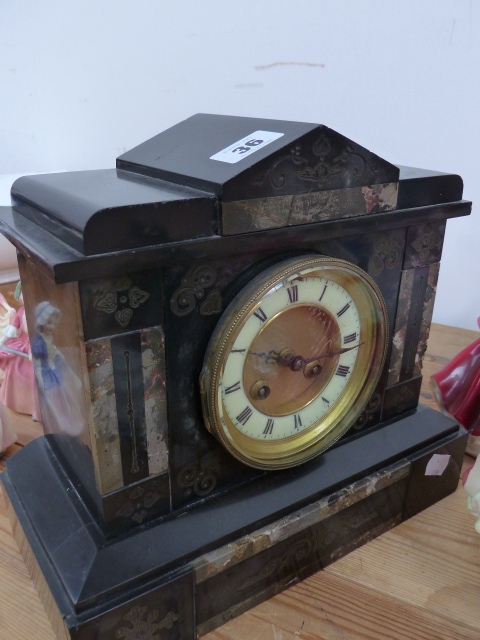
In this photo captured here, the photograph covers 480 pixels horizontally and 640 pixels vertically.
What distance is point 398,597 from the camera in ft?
2.50

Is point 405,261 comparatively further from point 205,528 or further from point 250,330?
point 205,528

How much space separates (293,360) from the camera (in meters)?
0.74

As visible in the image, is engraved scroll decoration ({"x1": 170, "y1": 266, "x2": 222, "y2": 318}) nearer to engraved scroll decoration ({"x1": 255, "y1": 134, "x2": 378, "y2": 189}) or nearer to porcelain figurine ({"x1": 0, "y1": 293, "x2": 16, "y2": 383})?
engraved scroll decoration ({"x1": 255, "y1": 134, "x2": 378, "y2": 189})

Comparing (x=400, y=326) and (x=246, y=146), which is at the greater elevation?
(x=246, y=146)

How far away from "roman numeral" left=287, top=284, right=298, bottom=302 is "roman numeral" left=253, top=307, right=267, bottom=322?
1.6 inches

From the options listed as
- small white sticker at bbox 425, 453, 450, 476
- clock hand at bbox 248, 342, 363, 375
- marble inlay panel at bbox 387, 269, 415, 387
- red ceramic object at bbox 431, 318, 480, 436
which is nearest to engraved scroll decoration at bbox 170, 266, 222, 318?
clock hand at bbox 248, 342, 363, 375

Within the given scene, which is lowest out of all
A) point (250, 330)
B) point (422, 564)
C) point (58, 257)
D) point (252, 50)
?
point (422, 564)

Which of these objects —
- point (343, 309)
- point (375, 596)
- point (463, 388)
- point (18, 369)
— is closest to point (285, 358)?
point (343, 309)

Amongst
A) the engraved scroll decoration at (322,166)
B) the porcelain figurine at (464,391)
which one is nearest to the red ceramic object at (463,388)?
the porcelain figurine at (464,391)

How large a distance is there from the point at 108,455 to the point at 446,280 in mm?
1042

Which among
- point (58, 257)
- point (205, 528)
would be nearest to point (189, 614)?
point (205, 528)

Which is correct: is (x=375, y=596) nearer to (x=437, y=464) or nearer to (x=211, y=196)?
(x=437, y=464)

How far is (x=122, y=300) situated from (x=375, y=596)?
19.8 inches

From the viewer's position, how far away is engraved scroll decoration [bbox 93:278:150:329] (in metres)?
0.59
